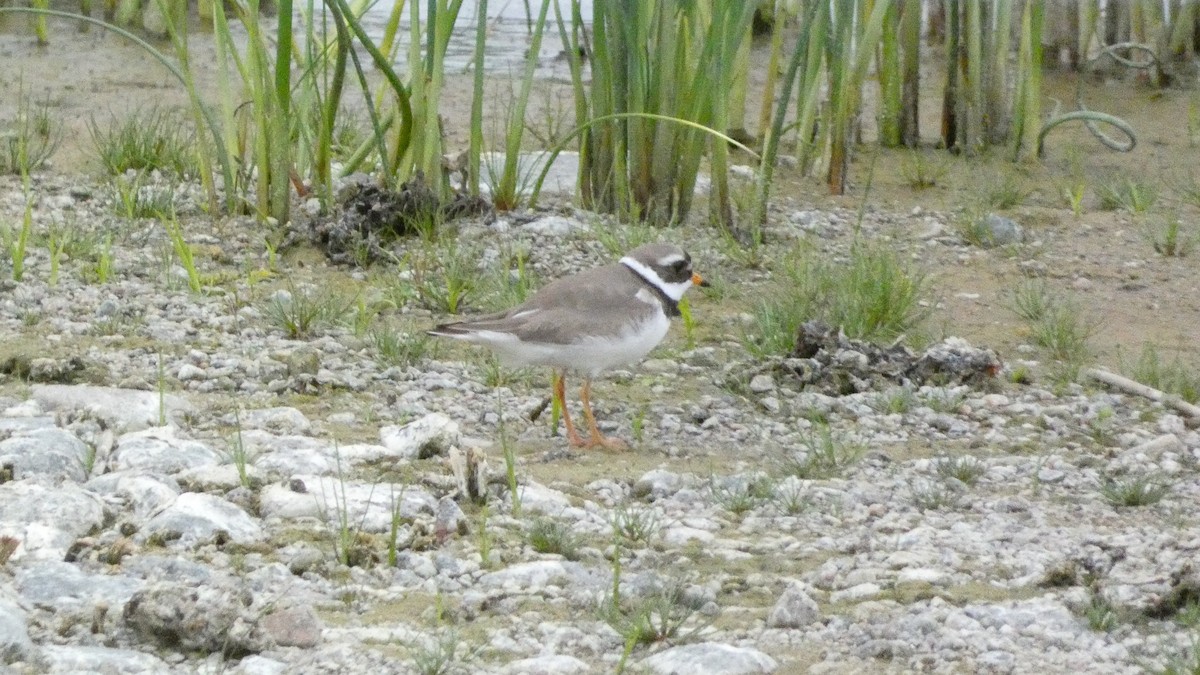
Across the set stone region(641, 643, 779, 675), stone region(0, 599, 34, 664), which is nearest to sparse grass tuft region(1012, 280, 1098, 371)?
stone region(641, 643, 779, 675)

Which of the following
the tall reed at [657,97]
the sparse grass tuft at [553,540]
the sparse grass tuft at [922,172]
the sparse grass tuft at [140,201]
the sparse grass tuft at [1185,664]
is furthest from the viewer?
the sparse grass tuft at [922,172]

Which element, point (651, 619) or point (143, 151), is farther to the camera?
point (143, 151)

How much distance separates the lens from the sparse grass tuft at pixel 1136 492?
3957 millimetres

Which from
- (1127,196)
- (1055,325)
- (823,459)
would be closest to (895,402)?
(823,459)

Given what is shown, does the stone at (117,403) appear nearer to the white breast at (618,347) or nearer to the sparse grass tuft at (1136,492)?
the white breast at (618,347)

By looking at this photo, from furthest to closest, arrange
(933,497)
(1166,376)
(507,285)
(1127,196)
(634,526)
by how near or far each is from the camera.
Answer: (1127,196) → (507,285) → (1166,376) → (933,497) → (634,526)

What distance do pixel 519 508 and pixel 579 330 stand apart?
0.98 m

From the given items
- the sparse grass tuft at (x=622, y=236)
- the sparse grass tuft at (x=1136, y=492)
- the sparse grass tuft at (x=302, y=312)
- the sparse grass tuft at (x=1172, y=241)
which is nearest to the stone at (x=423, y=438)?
the sparse grass tuft at (x=302, y=312)

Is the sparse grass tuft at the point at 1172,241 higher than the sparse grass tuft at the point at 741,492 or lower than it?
higher

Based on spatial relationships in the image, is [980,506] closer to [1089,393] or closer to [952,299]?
[1089,393]

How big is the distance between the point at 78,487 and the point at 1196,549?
97.3 inches

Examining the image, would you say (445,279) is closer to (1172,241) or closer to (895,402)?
(895,402)

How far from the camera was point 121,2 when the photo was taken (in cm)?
1069

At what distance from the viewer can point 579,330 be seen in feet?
15.2
